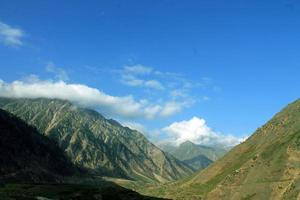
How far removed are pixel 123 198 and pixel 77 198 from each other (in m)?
23.6

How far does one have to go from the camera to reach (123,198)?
198 meters

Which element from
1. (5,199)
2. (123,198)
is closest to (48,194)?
(123,198)

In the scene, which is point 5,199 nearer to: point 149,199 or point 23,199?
point 23,199

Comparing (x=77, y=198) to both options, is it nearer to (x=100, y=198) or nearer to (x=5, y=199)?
(x=100, y=198)

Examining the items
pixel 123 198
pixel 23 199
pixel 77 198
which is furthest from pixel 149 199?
pixel 23 199

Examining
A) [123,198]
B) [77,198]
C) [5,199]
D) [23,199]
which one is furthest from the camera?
[123,198]

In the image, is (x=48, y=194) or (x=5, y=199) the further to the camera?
(x=48, y=194)

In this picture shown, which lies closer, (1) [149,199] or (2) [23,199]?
(2) [23,199]

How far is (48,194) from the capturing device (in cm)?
19400

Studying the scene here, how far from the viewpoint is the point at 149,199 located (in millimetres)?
198500

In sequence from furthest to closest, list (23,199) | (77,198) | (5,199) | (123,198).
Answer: (123,198)
(77,198)
(23,199)
(5,199)

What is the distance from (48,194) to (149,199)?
43.6 m

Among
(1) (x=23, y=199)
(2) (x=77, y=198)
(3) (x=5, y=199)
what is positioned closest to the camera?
(3) (x=5, y=199)

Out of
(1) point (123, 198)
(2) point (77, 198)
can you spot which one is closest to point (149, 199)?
(1) point (123, 198)
